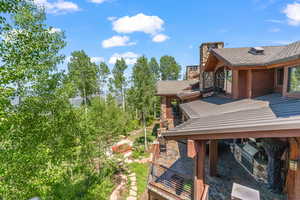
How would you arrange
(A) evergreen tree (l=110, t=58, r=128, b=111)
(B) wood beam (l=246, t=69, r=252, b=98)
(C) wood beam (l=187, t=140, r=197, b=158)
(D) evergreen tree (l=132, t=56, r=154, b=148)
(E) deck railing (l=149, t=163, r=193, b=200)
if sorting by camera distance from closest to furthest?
1. (C) wood beam (l=187, t=140, r=197, b=158)
2. (E) deck railing (l=149, t=163, r=193, b=200)
3. (B) wood beam (l=246, t=69, r=252, b=98)
4. (D) evergreen tree (l=132, t=56, r=154, b=148)
5. (A) evergreen tree (l=110, t=58, r=128, b=111)

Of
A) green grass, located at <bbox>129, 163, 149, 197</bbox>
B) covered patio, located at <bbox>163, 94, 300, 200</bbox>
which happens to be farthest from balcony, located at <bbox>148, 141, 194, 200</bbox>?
green grass, located at <bbox>129, 163, 149, 197</bbox>

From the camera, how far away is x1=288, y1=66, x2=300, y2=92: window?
5555 mm

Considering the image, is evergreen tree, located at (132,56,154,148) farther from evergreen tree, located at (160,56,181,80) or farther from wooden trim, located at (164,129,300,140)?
evergreen tree, located at (160,56,181,80)

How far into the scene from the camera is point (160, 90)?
16.2m

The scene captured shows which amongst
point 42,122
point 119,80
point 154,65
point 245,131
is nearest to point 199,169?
point 245,131

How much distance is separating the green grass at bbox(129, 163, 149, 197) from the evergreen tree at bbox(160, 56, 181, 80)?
3199 cm

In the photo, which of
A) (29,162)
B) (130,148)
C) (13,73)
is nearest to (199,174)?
(29,162)

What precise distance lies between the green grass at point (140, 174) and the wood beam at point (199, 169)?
546 centimetres

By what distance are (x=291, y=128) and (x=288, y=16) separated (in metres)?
11.8

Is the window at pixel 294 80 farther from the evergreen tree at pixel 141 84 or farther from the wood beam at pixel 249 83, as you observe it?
the evergreen tree at pixel 141 84

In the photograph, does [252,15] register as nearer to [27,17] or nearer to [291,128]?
[291,128]

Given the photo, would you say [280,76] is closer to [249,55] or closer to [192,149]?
[249,55]

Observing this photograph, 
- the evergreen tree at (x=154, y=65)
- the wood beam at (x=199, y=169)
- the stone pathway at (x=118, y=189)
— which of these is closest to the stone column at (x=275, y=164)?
the wood beam at (x=199, y=169)

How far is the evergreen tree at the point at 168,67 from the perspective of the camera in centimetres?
4071
